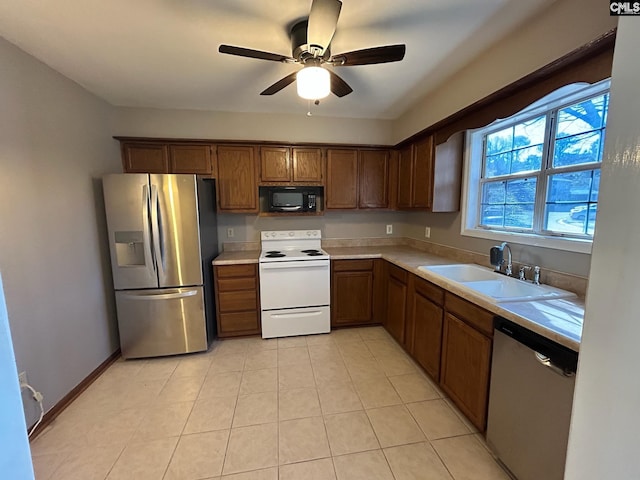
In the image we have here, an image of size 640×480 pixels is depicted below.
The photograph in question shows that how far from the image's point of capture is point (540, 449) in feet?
4.17

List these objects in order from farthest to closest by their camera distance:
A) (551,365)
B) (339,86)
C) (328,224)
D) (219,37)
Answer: (328,224) < (339,86) < (219,37) < (551,365)

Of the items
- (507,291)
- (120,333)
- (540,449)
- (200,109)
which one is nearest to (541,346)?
(540,449)

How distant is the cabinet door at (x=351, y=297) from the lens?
3117mm

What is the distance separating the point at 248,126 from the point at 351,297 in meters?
2.34

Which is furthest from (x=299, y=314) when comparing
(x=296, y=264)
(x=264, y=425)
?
(x=264, y=425)

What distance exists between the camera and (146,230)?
8.19 feet

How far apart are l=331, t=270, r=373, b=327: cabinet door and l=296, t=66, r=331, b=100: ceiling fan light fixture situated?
187cm

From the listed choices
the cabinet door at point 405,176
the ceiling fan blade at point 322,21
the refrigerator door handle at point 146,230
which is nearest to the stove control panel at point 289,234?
the cabinet door at point 405,176

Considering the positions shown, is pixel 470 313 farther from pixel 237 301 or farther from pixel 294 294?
pixel 237 301

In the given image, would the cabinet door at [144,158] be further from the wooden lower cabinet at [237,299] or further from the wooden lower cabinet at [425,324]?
the wooden lower cabinet at [425,324]

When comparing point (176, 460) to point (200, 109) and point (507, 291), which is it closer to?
point (507, 291)

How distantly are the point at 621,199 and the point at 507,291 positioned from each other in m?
1.73

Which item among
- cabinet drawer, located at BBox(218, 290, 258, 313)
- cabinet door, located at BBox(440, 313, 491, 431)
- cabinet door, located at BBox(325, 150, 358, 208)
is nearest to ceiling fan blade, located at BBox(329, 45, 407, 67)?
cabinet door, located at BBox(325, 150, 358, 208)

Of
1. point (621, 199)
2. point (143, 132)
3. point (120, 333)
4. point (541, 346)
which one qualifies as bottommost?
point (120, 333)
